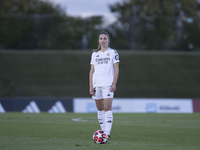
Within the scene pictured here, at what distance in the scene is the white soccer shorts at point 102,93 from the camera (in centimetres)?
855

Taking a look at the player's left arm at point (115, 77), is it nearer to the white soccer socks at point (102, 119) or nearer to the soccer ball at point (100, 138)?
the white soccer socks at point (102, 119)

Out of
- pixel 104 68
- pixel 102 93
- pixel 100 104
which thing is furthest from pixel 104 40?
pixel 100 104

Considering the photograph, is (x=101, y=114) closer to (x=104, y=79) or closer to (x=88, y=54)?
(x=104, y=79)

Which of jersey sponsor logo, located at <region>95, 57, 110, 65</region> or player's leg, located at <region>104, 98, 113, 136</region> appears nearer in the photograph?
player's leg, located at <region>104, 98, 113, 136</region>

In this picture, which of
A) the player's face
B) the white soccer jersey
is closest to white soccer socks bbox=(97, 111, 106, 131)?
the white soccer jersey

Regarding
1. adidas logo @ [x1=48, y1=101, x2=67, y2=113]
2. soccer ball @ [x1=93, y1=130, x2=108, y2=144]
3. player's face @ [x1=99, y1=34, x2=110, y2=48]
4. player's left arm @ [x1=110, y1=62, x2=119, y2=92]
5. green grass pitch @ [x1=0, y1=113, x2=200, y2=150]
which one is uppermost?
player's face @ [x1=99, y1=34, x2=110, y2=48]

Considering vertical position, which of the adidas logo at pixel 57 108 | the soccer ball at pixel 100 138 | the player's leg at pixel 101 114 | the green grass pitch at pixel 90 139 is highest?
the player's leg at pixel 101 114

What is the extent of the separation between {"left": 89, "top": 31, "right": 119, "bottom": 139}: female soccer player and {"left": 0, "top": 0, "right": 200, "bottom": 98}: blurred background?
24.1m

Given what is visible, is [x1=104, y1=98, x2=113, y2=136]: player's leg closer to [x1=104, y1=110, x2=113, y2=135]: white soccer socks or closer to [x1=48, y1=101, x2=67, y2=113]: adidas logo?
[x1=104, y1=110, x2=113, y2=135]: white soccer socks

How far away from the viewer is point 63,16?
3659cm

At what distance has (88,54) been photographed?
113 feet

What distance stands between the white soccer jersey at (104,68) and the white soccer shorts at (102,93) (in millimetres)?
85

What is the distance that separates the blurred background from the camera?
3400 cm

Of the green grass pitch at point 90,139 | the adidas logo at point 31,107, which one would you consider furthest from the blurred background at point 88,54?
the green grass pitch at point 90,139
